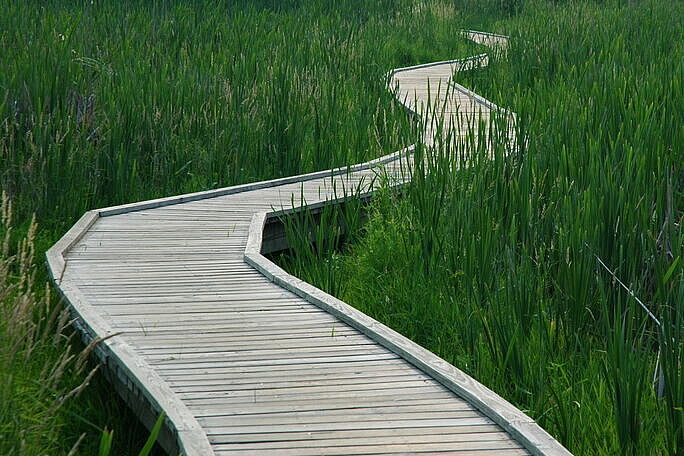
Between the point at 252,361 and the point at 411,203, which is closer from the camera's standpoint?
the point at 252,361

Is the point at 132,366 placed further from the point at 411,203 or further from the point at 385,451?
the point at 411,203

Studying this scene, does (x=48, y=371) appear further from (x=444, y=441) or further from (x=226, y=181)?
(x=226, y=181)

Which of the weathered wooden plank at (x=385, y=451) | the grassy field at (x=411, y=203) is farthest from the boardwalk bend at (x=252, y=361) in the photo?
the grassy field at (x=411, y=203)

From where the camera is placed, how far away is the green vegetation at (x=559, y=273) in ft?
9.38

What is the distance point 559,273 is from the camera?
3.66 meters

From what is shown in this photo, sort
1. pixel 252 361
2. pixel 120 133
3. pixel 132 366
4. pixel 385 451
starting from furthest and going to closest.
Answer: pixel 120 133 < pixel 252 361 < pixel 132 366 < pixel 385 451

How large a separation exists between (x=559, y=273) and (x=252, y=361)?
1309 mm

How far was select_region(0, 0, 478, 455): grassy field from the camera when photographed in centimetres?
362

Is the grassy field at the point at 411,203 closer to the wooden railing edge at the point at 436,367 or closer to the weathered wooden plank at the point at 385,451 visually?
the wooden railing edge at the point at 436,367

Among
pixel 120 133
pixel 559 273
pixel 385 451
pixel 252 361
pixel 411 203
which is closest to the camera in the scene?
pixel 385 451

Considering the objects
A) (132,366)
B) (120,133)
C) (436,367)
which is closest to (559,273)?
(436,367)

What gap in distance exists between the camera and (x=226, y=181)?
262 inches

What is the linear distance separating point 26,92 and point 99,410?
116 inches

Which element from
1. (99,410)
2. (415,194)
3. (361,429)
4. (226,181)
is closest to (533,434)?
(361,429)
